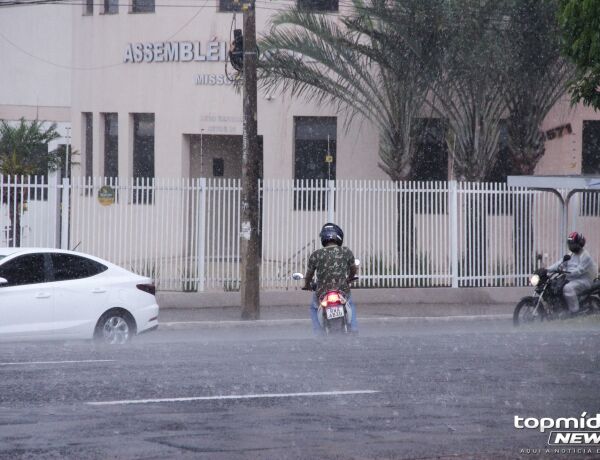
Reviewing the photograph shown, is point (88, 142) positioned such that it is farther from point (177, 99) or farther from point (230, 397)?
point (230, 397)

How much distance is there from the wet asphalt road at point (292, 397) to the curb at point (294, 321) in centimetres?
437

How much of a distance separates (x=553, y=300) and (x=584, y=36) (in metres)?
4.90

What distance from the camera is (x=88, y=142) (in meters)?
29.4

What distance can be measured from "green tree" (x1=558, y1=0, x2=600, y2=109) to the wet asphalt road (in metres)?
3.22

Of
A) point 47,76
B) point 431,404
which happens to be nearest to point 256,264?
point 431,404

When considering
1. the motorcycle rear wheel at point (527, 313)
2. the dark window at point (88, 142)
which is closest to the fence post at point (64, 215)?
the motorcycle rear wheel at point (527, 313)

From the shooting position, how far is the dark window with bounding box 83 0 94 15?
94.9 feet

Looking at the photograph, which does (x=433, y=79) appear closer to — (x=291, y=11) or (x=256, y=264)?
(x=291, y=11)

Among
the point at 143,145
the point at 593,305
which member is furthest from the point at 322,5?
the point at 593,305

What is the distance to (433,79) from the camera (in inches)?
919

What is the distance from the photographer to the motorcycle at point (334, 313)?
12.4m

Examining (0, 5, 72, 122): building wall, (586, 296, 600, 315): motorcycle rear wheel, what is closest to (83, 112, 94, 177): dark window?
(0, 5, 72, 122): building wall

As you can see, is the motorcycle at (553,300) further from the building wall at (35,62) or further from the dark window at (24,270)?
the building wall at (35,62)

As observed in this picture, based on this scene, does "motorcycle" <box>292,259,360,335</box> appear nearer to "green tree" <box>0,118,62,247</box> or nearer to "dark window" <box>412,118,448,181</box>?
"dark window" <box>412,118,448,181</box>
